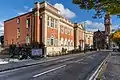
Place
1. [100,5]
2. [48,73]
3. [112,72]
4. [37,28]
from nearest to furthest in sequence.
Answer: [100,5]
[48,73]
[112,72]
[37,28]

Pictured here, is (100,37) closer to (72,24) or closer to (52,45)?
(72,24)

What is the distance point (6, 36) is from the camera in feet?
179

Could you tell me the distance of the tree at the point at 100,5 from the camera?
988 centimetres

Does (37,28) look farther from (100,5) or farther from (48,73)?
(100,5)

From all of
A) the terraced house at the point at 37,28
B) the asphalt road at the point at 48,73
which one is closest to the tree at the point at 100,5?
the asphalt road at the point at 48,73

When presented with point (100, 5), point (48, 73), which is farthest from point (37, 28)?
point (100, 5)

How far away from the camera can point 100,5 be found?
1029 cm

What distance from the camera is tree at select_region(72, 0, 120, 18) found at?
32.4ft

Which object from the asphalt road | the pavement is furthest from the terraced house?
the asphalt road

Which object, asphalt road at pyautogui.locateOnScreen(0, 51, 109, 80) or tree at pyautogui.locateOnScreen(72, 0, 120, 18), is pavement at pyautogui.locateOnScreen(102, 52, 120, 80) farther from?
tree at pyautogui.locateOnScreen(72, 0, 120, 18)

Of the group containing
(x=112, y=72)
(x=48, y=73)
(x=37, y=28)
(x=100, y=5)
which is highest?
(x=37, y=28)

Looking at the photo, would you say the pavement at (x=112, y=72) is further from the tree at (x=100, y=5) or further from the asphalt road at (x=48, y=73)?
the tree at (x=100, y=5)

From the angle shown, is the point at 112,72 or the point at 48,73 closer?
the point at 48,73

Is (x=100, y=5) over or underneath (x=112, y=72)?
over
